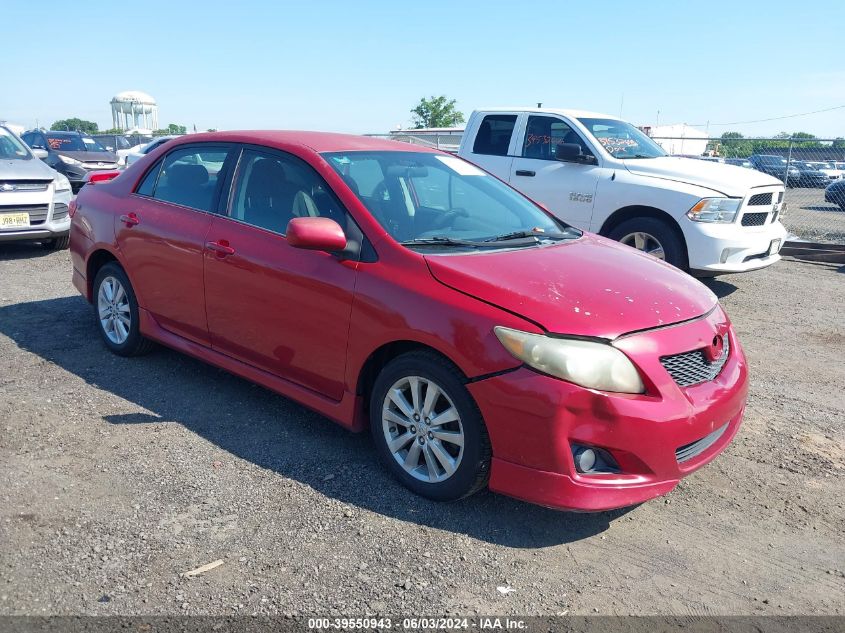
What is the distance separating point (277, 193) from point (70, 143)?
58.7 feet

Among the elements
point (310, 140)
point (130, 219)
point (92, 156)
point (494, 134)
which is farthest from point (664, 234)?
point (92, 156)

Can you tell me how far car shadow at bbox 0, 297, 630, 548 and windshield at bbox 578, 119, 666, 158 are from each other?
5.47m

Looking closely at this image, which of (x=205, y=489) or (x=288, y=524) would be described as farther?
(x=205, y=489)

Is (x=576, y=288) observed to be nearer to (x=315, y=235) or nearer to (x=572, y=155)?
(x=315, y=235)

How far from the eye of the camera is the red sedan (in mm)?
3055

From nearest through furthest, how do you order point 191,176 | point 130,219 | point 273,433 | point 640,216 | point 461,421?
point 461,421 < point 273,433 < point 191,176 < point 130,219 < point 640,216

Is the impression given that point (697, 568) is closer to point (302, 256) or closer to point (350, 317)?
point (350, 317)

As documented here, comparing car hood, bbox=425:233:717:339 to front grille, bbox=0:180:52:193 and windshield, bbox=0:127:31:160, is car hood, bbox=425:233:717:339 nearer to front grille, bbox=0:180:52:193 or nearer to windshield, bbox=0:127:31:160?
front grille, bbox=0:180:52:193

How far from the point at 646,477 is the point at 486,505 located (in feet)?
2.59

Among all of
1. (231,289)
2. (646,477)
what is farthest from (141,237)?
(646,477)

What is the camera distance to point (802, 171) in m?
A: 18.6

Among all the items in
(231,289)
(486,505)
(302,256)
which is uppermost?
(302,256)

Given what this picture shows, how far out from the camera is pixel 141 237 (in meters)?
4.91

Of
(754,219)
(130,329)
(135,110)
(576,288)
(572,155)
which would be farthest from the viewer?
(135,110)
